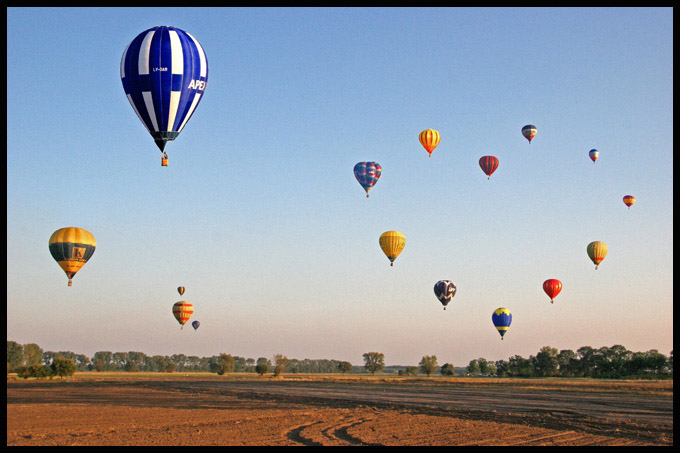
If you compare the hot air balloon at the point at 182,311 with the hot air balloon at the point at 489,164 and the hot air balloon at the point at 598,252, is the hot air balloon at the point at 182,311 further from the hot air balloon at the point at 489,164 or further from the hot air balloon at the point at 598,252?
the hot air balloon at the point at 598,252

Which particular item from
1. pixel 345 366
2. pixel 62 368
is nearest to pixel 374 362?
pixel 345 366

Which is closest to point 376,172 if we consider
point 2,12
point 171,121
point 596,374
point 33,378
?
point 171,121

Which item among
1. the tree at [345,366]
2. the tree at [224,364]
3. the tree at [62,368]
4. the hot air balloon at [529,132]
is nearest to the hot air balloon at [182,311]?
the tree at [62,368]

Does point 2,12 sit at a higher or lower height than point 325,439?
higher

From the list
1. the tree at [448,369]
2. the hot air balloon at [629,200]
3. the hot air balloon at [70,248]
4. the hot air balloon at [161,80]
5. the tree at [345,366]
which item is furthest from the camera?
the tree at [345,366]

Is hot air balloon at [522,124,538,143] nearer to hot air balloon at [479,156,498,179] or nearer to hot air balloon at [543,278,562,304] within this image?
hot air balloon at [479,156,498,179]

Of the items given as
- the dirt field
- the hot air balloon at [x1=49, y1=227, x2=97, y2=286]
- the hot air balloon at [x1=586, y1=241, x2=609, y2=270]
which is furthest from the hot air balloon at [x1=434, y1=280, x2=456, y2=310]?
the hot air balloon at [x1=49, y1=227, x2=97, y2=286]

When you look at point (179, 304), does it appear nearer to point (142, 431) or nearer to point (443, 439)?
point (142, 431)
